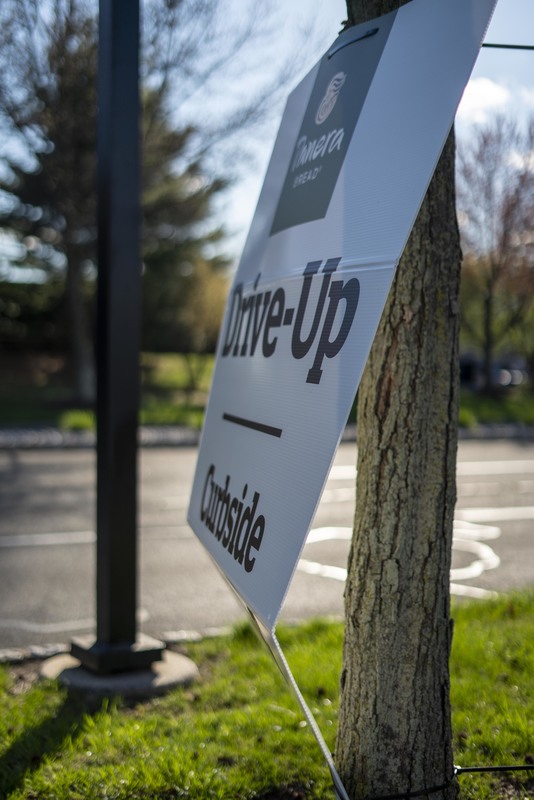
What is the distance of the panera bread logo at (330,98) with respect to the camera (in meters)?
2.76

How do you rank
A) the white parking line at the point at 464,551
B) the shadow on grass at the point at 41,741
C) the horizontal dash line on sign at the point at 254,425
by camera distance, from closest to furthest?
the horizontal dash line on sign at the point at 254,425 → the shadow on grass at the point at 41,741 → the white parking line at the point at 464,551

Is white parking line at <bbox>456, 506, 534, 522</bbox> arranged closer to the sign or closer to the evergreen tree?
the sign

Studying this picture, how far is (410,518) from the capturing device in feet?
8.87

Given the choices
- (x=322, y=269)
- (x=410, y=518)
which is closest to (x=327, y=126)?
(x=322, y=269)

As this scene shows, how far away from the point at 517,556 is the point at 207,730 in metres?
4.81

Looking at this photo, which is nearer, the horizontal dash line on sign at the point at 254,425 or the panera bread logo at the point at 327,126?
the horizontal dash line on sign at the point at 254,425

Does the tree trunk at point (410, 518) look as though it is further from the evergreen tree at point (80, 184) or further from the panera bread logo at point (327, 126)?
the evergreen tree at point (80, 184)

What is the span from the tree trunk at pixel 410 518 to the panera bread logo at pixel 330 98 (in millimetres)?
394

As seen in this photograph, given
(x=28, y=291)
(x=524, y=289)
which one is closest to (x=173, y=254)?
(x=28, y=291)

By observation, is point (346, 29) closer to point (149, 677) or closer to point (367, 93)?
point (367, 93)

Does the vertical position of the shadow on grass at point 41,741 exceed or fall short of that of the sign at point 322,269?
it falls short

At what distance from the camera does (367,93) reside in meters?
2.52

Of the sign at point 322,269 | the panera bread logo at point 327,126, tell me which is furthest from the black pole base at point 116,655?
the panera bread logo at point 327,126

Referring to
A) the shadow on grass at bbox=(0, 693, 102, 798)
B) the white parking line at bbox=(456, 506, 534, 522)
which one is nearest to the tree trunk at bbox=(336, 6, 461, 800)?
the shadow on grass at bbox=(0, 693, 102, 798)
